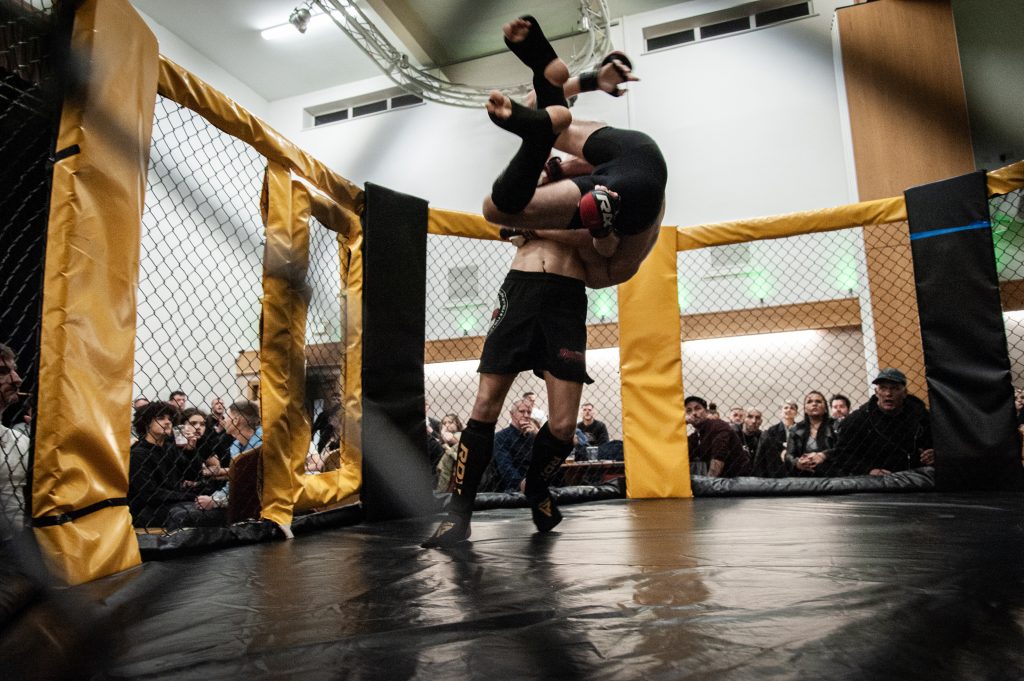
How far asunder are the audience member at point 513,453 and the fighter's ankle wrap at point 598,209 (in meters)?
2.00

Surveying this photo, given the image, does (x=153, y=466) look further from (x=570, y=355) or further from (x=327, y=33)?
(x=327, y=33)

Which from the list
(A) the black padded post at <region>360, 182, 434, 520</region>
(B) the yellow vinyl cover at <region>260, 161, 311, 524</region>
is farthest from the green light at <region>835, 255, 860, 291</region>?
(B) the yellow vinyl cover at <region>260, 161, 311, 524</region>

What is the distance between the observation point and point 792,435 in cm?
386

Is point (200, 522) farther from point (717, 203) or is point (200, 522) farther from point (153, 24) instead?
point (153, 24)

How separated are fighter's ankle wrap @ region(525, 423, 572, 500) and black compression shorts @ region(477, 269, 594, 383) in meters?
0.21

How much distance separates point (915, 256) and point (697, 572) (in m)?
2.37

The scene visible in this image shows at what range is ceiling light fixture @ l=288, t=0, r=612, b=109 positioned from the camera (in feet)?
20.0

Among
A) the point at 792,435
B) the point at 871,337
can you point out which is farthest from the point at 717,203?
the point at 792,435

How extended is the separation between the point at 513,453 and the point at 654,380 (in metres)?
0.92

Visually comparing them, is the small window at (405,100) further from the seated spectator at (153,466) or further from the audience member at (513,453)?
the seated spectator at (153,466)

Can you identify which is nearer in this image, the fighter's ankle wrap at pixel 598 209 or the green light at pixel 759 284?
the fighter's ankle wrap at pixel 598 209

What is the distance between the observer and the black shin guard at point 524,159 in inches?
53.9

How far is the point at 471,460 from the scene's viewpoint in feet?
5.98

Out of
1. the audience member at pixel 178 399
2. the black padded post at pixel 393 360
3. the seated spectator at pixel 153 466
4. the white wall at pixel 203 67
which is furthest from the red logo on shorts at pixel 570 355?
the white wall at pixel 203 67
